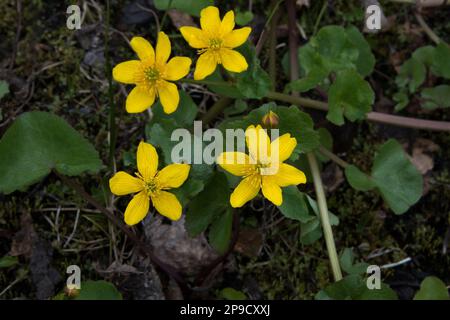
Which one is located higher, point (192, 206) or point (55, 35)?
point (55, 35)

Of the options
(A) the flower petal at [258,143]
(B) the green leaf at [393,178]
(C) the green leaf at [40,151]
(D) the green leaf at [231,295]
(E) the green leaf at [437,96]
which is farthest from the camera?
(E) the green leaf at [437,96]

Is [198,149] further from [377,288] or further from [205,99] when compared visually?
[377,288]

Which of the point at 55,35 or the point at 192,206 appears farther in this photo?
the point at 55,35

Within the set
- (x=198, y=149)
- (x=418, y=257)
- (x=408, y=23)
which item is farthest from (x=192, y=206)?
(x=408, y=23)

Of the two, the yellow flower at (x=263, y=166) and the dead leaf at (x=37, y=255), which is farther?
the dead leaf at (x=37, y=255)

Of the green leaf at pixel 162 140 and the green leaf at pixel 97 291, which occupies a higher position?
the green leaf at pixel 162 140

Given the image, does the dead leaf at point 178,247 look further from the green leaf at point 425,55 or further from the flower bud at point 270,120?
the green leaf at point 425,55

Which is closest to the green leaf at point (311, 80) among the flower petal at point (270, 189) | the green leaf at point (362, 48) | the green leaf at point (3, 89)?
the green leaf at point (362, 48)

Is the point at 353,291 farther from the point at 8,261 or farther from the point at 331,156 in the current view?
the point at 8,261
